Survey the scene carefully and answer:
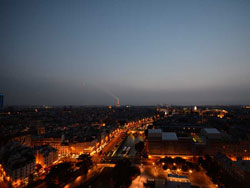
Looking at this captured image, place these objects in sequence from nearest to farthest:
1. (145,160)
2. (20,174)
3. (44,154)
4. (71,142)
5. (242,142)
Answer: (20,174)
(44,154)
(145,160)
(242,142)
(71,142)

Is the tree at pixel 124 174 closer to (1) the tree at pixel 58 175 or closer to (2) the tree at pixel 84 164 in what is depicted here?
(2) the tree at pixel 84 164

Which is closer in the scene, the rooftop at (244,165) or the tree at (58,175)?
the rooftop at (244,165)

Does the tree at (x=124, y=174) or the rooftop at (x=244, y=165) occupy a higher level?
the rooftop at (x=244, y=165)

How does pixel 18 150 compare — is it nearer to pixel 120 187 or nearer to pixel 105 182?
pixel 105 182

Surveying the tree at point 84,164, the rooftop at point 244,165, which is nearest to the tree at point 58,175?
the tree at point 84,164

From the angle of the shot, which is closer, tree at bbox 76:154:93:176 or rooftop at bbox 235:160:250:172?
rooftop at bbox 235:160:250:172

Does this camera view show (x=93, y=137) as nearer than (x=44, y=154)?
No

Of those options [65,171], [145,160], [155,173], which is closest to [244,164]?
[155,173]

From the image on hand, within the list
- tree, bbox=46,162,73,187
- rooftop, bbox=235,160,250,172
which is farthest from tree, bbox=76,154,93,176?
rooftop, bbox=235,160,250,172

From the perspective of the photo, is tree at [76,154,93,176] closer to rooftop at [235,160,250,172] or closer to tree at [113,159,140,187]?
tree at [113,159,140,187]

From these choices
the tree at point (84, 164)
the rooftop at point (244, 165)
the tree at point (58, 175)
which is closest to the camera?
the rooftop at point (244, 165)

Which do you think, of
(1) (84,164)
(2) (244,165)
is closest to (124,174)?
(1) (84,164)
